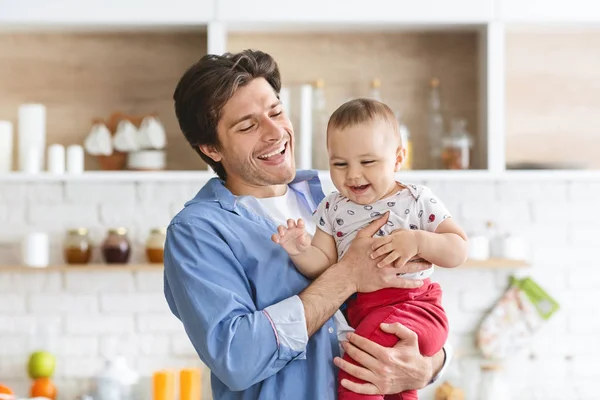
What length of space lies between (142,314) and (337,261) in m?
1.95

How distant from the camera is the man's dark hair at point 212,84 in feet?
5.79

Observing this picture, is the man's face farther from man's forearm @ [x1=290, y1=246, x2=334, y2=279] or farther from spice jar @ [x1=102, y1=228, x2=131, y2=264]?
spice jar @ [x1=102, y1=228, x2=131, y2=264]

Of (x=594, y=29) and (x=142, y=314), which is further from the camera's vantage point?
(x=142, y=314)

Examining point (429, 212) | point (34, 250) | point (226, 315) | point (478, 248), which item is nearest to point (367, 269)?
point (429, 212)

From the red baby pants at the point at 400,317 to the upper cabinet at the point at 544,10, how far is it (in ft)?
5.70

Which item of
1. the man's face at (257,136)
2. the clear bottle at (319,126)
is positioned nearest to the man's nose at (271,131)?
the man's face at (257,136)

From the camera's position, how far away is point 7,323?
3.52 meters

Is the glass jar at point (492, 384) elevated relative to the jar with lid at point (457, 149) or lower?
lower

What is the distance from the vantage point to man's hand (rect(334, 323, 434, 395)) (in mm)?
1590

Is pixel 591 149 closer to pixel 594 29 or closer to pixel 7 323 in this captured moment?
pixel 594 29

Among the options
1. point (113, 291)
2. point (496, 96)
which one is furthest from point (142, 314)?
point (496, 96)

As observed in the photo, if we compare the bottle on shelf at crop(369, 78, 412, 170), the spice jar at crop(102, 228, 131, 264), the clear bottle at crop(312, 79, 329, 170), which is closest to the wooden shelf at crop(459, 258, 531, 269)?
the bottle on shelf at crop(369, 78, 412, 170)

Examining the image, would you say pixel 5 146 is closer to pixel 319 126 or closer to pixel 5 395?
pixel 5 395

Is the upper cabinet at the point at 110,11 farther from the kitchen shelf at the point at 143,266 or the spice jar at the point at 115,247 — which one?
the kitchen shelf at the point at 143,266
